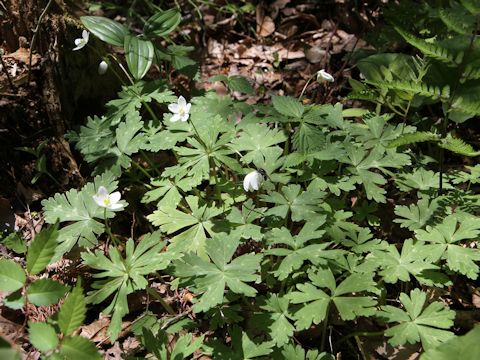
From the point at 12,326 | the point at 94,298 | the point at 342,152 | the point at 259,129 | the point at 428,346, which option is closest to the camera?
the point at 428,346

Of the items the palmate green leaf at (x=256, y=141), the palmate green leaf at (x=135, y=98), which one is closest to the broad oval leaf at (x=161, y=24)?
the palmate green leaf at (x=135, y=98)

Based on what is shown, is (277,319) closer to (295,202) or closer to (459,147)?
(295,202)

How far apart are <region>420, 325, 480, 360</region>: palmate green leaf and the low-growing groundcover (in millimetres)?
10

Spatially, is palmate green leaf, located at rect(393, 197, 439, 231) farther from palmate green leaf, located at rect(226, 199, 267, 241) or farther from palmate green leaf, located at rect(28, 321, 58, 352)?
palmate green leaf, located at rect(28, 321, 58, 352)

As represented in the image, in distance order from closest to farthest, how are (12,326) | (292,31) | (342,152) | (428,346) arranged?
(428,346) → (12,326) → (342,152) → (292,31)

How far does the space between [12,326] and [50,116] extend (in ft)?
4.47

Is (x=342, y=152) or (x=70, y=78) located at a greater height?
(x=70, y=78)

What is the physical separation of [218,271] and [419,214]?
1.22 meters

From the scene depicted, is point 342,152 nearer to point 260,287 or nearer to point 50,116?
point 260,287

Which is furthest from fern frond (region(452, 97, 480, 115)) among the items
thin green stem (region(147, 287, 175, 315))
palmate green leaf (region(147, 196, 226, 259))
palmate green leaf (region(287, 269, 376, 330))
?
thin green stem (region(147, 287, 175, 315))

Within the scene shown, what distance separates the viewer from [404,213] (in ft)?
8.59

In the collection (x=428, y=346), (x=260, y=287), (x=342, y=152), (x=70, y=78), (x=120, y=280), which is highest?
(x=70, y=78)

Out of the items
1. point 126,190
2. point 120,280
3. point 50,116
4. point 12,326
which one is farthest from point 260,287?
point 50,116

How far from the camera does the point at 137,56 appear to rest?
303cm
